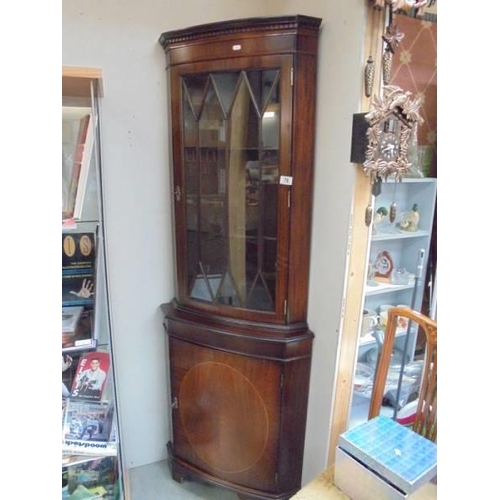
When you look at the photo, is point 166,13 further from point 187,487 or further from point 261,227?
point 187,487

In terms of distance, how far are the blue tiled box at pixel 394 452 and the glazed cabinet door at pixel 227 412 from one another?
0.42 metres

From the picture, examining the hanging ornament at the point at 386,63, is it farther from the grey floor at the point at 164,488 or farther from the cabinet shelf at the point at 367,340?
the grey floor at the point at 164,488

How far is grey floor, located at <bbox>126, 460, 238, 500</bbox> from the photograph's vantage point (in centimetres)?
186

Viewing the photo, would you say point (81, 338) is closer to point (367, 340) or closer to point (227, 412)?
point (227, 412)

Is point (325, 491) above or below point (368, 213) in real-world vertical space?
below

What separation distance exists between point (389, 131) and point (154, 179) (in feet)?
3.31

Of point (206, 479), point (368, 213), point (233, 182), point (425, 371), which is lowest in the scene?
point (206, 479)

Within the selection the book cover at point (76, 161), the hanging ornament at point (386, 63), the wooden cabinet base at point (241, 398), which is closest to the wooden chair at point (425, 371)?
the wooden cabinet base at point (241, 398)

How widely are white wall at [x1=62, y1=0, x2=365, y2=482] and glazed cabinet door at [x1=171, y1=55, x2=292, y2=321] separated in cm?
15

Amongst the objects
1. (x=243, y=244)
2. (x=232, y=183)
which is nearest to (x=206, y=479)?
(x=243, y=244)

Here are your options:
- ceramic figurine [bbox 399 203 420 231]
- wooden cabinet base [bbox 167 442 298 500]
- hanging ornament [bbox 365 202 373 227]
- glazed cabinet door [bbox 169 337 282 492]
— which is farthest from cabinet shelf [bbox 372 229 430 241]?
wooden cabinet base [bbox 167 442 298 500]

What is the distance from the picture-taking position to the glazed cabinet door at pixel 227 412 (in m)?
1.59

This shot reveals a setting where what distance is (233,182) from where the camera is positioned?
154cm
